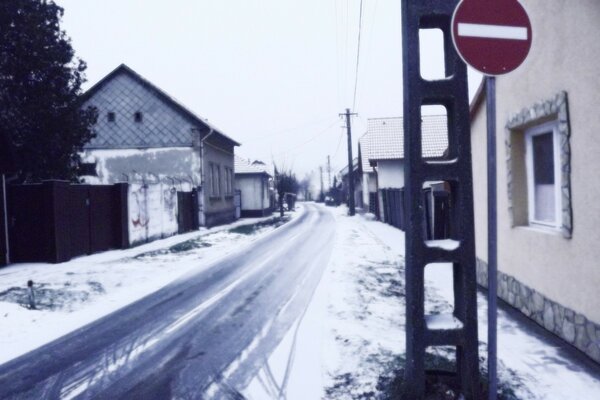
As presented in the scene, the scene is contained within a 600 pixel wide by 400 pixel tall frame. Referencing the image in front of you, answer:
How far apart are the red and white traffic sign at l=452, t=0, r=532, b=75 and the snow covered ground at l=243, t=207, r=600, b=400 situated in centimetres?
269

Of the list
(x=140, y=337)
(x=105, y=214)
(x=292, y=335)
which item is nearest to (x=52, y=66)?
(x=105, y=214)

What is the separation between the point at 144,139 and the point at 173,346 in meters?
20.2

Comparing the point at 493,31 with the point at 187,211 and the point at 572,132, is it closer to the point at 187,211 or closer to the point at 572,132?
the point at 572,132

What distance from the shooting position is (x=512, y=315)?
642 centimetres

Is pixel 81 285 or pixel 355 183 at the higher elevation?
pixel 355 183

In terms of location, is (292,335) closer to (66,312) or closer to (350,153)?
(66,312)

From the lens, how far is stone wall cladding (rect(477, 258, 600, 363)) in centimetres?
462

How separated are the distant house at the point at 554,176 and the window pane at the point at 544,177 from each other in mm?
14

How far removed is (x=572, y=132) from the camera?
4961 mm

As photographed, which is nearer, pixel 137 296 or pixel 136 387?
pixel 136 387

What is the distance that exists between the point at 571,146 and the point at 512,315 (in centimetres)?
258

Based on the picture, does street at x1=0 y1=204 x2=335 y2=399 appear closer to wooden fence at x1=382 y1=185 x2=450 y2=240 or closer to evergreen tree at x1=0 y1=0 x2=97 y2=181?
wooden fence at x1=382 y1=185 x2=450 y2=240

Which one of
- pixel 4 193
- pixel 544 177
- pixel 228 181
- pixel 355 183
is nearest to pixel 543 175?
pixel 544 177

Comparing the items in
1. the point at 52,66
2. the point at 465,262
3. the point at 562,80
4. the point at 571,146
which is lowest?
the point at 465,262
